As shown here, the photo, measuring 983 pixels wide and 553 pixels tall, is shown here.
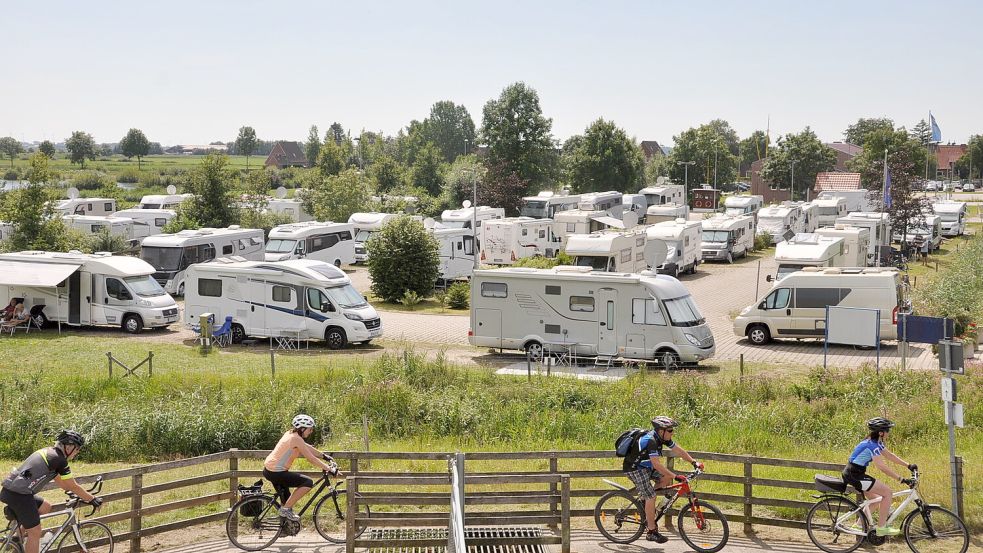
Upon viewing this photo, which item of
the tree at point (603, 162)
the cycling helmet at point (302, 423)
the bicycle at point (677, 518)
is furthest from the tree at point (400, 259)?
the tree at point (603, 162)

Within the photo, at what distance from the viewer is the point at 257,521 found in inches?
405

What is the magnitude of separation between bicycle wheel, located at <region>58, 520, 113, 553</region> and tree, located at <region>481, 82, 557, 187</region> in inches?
2318

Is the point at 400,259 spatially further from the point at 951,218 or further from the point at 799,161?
the point at 799,161

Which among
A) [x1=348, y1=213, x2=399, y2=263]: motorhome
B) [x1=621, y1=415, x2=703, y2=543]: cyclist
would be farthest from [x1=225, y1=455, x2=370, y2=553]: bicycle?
[x1=348, y1=213, x2=399, y2=263]: motorhome

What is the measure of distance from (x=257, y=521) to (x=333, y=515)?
1031 mm

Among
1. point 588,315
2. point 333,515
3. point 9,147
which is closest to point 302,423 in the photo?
point 333,515

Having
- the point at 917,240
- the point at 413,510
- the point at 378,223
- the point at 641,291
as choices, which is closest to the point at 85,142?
the point at 378,223

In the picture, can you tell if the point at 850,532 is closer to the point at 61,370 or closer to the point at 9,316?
the point at 61,370

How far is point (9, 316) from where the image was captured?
26531 millimetres

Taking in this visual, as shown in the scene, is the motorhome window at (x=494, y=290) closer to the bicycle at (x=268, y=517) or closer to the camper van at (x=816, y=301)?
the camper van at (x=816, y=301)

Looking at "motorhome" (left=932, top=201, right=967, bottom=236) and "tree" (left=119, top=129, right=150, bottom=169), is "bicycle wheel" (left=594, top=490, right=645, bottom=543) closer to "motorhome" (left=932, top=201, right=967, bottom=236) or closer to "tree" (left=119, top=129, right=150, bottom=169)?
"motorhome" (left=932, top=201, right=967, bottom=236)

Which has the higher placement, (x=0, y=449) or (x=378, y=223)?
(x=378, y=223)

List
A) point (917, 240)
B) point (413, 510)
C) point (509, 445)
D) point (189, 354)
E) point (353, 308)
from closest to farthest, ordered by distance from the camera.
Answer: point (413, 510) → point (509, 445) → point (189, 354) → point (353, 308) → point (917, 240)

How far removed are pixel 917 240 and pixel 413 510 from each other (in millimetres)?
42557
